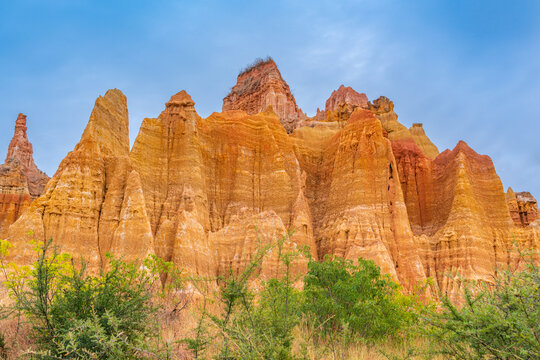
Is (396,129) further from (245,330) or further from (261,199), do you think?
(245,330)

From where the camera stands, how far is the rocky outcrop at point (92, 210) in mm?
31000

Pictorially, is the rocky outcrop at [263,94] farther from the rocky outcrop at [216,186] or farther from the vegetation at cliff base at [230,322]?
the vegetation at cliff base at [230,322]

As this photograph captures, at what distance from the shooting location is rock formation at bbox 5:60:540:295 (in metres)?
33.1

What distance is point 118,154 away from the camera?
40594mm

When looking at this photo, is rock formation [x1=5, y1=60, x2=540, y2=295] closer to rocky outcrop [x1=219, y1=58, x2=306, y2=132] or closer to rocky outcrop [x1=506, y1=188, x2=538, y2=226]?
rocky outcrop [x1=506, y1=188, x2=538, y2=226]

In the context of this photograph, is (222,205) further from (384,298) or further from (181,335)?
(181,335)

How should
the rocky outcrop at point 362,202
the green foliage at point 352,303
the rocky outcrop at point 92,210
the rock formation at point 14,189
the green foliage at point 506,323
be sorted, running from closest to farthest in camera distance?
1. the green foliage at point 506,323
2. the green foliage at point 352,303
3. the rocky outcrop at point 92,210
4. the rocky outcrop at point 362,202
5. the rock formation at point 14,189

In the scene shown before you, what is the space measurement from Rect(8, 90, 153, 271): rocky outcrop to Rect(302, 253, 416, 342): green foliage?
18.4 meters

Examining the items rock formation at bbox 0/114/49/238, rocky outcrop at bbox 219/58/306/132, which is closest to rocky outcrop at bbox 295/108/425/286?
rocky outcrop at bbox 219/58/306/132

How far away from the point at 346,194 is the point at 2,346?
35480 millimetres

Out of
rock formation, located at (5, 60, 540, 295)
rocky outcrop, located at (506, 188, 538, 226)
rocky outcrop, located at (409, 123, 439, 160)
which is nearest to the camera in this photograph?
rock formation, located at (5, 60, 540, 295)

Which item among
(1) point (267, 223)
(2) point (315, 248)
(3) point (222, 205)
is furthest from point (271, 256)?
(3) point (222, 205)

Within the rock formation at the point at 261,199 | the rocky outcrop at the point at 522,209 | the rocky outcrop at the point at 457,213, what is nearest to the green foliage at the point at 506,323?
the rock formation at the point at 261,199

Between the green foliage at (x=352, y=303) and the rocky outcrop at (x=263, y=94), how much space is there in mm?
58784
